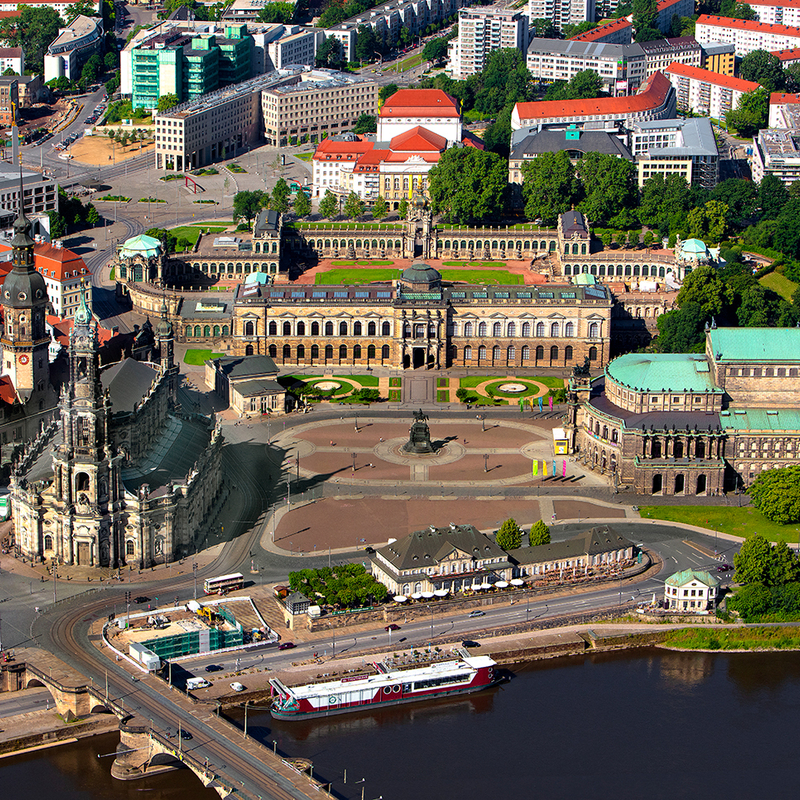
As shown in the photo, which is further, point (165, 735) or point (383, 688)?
point (383, 688)

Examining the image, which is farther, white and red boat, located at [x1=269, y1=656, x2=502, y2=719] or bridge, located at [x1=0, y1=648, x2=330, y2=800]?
white and red boat, located at [x1=269, y1=656, x2=502, y2=719]

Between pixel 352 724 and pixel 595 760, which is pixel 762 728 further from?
pixel 352 724

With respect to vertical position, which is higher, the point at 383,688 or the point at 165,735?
the point at 383,688

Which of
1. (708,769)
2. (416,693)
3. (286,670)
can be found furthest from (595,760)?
(286,670)

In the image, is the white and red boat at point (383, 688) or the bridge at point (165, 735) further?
the white and red boat at point (383, 688)
